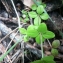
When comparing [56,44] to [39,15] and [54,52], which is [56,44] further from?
[39,15]

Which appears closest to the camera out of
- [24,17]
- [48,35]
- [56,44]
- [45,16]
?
[48,35]

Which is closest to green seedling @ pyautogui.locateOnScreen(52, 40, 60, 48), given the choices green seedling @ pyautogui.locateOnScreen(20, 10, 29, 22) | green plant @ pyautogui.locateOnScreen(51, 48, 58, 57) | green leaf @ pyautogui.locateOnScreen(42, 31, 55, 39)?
green plant @ pyautogui.locateOnScreen(51, 48, 58, 57)

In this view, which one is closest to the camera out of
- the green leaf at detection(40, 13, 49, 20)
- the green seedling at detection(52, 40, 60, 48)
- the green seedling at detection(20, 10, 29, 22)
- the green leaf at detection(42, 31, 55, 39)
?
the green leaf at detection(42, 31, 55, 39)

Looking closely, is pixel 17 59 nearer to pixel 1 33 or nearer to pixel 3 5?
pixel 1 33

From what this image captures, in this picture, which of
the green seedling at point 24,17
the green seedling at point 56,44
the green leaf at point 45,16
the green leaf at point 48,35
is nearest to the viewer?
the green leaf at point 48,35

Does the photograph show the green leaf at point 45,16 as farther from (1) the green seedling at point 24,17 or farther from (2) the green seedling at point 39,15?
(1) the green seedling at point 24,17

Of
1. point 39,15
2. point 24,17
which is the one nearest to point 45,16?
point 39,15

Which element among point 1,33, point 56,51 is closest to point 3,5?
point 1,33

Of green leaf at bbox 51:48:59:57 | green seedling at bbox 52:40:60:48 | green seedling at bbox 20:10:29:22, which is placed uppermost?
green seedling at bbox 20:10:29:22

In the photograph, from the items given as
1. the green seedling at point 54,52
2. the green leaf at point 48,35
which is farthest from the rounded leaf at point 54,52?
Answer: the green leaf at point 48,35

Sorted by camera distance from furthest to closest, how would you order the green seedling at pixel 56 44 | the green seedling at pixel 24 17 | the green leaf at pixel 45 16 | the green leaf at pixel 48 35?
1. the green seedling at pixel 24 17
2. the green leaf at pixel 45 16
3. the green seedling at pixel 56 44
4. the green leaf at pixel 48 35

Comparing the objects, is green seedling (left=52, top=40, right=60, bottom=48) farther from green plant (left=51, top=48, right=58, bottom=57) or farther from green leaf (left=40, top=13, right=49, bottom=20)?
green leaf (left=40, top=13, right=49, bottom=20)
